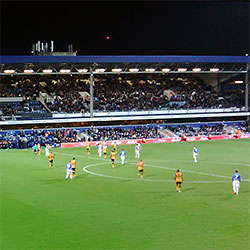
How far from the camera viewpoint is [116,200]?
86.2ft

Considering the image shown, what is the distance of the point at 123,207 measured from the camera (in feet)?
80.3

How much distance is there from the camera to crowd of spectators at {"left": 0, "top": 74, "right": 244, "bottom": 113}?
7069 cm

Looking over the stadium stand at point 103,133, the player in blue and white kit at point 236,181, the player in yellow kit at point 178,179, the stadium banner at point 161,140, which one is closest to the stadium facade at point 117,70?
the stadium stand at point 103,133

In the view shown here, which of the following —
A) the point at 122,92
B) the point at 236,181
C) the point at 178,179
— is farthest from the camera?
the point at 122,92

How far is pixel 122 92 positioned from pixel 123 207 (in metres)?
53.3

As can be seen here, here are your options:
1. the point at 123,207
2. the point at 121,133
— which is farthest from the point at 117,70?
the point at 123,207

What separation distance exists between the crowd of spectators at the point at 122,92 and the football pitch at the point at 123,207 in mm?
28405

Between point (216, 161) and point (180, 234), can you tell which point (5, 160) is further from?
point (180, 234)

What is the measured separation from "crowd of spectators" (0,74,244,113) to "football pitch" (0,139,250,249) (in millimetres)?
28405

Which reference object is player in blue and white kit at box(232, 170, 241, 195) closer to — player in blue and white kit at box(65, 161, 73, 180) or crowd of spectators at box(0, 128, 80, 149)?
player in blue and white kit at box(65, 161, 73, 180)

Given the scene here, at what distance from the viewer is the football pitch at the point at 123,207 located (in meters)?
18.8

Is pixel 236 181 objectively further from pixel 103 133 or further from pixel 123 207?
pixel 103 133

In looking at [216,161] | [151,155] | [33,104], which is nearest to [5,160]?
[151,155]

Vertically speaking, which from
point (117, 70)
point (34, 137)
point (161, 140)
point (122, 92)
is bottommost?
point (161, 140)
